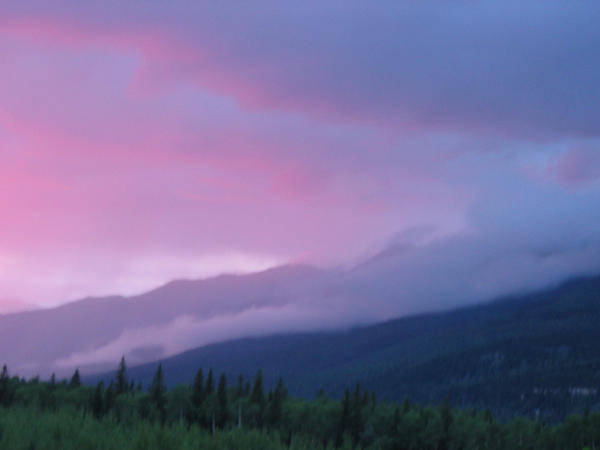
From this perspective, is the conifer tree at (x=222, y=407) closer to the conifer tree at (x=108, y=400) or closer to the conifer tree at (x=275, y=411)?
the conifer tree at (x=275, y=411)

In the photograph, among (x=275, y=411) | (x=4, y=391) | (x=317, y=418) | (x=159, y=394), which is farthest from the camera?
(x=159, y=394)

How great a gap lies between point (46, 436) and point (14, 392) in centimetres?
11639

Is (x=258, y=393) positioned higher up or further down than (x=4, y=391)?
further down

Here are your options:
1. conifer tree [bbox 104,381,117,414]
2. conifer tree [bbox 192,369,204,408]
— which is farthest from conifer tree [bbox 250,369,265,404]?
conifer tree [bbox 104,381,117,414]

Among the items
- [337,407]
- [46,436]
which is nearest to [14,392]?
Result: [337,407]

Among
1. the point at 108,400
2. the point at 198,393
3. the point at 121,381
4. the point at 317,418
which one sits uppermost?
the point at 121,381

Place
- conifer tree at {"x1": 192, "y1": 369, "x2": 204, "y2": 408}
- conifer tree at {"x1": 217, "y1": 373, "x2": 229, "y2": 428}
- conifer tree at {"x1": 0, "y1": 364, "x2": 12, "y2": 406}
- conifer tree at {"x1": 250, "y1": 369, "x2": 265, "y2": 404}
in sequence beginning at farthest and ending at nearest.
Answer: conifer tree at {"x1": 250, "y1": 369, "x2": 265, "y2": 404}, conifer tree at {"x1": 192, "y1": 369, "x2": 204, "y2": 408}, conifer tree at {"x1": 0, "y1": 364, "x2": 12, "y2": 406}, conifer tree at {"x1": 217, "y1": 373, "x2": 229, "y2": 428}

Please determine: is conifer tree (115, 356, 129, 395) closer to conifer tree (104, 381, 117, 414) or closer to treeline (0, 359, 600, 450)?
treeline (0, 359, 600, 450)

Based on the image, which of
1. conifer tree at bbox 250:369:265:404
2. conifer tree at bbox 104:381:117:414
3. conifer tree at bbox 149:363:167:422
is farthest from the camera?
conifer tree at bbox 250:369:265:404

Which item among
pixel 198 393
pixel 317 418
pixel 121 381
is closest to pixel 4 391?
pixel 121 381

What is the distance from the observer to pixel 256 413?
12825cm

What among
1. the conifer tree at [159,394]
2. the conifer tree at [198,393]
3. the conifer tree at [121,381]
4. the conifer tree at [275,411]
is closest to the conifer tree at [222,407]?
the conifer tree at [198,393]

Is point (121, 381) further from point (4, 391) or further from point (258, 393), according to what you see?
point (258, 393)

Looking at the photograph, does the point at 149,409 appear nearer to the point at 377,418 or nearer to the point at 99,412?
the point at 99,412
